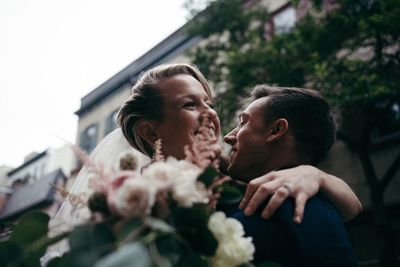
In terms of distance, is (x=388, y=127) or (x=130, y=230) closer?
(x=130, y=230)

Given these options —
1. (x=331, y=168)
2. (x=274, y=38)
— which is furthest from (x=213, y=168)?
(x=331, y=168)

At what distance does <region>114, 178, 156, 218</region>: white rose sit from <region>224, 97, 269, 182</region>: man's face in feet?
4.50

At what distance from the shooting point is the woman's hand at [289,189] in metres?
1.56

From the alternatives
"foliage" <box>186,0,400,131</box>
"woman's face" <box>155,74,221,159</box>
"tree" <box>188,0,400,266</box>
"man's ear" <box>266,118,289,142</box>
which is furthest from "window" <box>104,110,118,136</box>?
"man's ear" <box>266,118,289,142</box>

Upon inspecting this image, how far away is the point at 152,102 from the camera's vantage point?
2.96m

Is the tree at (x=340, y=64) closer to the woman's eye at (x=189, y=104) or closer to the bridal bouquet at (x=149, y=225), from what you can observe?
the woman's eye at (x=189, y=104)

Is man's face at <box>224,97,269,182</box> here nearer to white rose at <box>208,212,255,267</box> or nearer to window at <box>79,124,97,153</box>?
white rose at <box>208,212,255,267</box>

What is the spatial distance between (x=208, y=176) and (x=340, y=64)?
8472 mm

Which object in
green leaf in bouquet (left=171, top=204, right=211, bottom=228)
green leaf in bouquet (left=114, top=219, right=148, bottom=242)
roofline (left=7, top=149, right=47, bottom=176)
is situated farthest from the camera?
roofline (left=7, top=149, right=47, bottom=176)

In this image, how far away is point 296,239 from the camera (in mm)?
1479

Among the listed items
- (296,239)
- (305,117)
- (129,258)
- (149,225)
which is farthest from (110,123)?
(129,258)

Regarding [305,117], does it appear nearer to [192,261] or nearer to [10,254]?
[192,261]

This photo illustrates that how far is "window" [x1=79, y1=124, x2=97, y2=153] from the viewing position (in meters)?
21.1

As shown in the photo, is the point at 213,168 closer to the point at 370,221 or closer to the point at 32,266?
the point at 32,266
